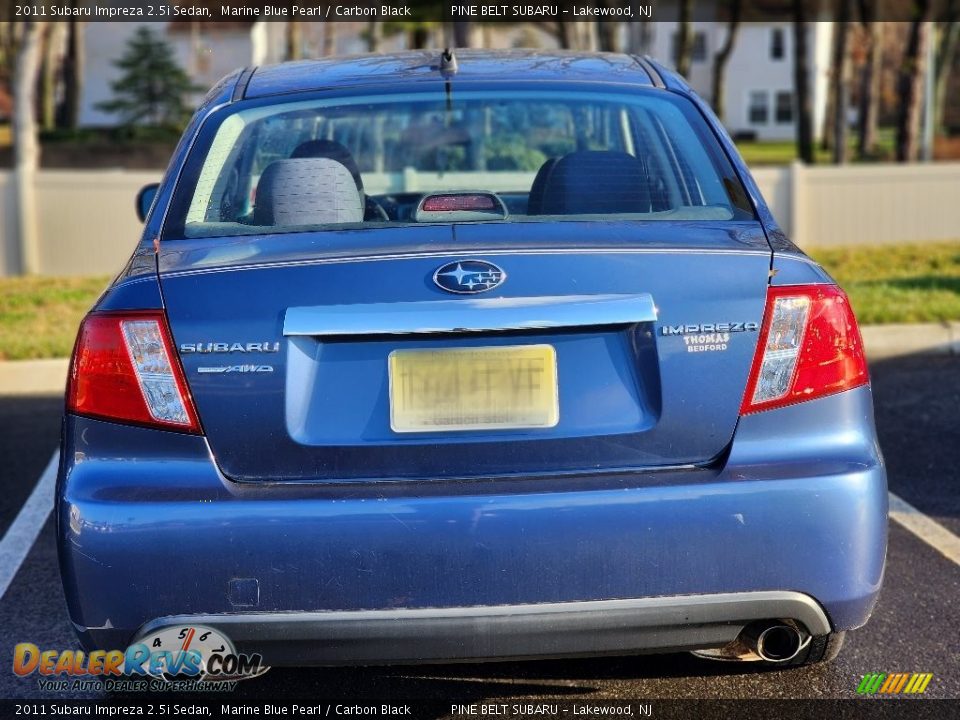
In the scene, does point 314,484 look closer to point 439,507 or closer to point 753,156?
point 439,507

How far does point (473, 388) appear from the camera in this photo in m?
2.79

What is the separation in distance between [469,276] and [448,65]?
3.84 ft

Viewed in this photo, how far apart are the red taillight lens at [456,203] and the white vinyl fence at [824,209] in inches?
408

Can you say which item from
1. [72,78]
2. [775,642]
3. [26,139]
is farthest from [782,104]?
[775,642]

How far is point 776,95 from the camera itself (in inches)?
2504

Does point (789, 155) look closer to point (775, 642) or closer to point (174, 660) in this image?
point (775, 642)

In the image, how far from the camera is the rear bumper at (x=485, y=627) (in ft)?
9.00

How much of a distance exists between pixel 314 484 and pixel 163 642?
48cm

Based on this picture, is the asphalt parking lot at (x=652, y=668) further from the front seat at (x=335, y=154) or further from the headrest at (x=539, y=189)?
the front seat at (x=335, y=154)

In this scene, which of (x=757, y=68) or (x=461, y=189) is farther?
(x=757, y=68)

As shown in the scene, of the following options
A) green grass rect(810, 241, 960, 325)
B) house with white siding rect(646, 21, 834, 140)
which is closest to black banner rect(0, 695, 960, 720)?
green grass rect(810, 241, 960, 325)

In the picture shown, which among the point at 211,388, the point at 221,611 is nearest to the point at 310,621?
the point at 221,611

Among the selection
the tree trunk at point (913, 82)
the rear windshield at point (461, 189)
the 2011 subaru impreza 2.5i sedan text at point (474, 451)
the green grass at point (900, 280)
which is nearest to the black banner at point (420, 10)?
the tree trunk at point (913, 82)

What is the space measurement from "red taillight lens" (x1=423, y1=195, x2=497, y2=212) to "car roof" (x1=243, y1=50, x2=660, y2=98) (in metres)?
0.48
